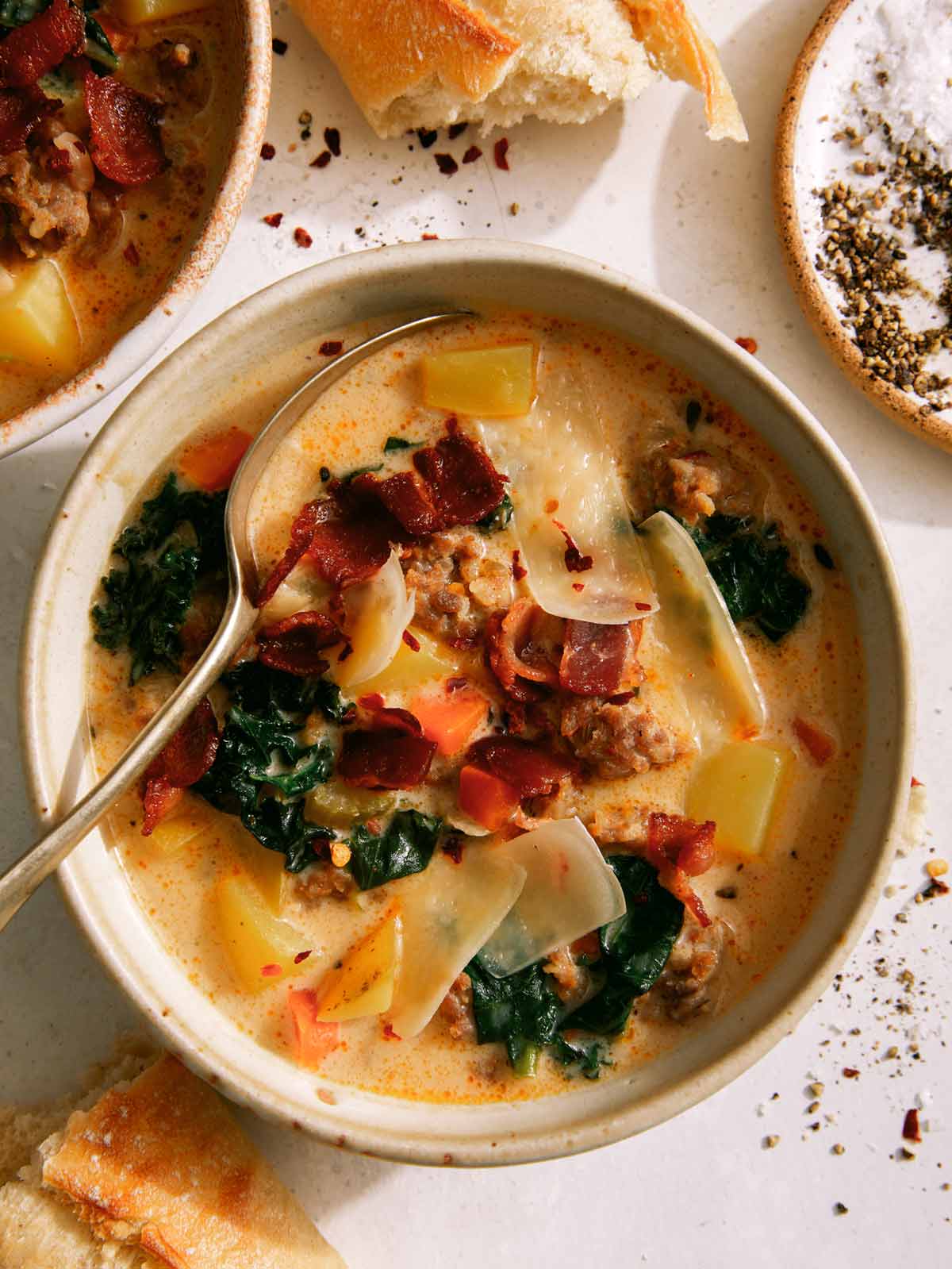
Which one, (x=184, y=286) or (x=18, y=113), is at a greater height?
→ (x=18, y=113)

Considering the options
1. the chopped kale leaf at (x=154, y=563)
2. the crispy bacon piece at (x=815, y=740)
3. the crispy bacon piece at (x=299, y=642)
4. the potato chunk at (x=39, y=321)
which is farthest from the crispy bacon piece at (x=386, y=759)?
the potato chunk at (x=39, y=321)

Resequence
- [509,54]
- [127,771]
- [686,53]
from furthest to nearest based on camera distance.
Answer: [686,53] < [509,54] < [127,771]

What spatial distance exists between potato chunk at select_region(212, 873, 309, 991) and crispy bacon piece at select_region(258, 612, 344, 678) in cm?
53

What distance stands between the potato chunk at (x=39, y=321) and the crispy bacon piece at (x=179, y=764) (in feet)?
3.03

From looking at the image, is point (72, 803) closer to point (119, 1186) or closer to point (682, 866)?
point (119, 1186)

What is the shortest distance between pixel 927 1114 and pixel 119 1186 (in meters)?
2.22

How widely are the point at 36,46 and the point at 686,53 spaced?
1.59 metres

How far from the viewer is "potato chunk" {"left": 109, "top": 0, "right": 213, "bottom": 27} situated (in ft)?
9.23

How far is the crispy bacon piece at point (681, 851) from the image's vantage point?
277cm

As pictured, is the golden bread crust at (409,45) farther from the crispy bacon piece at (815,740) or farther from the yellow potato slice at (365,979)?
the yellow potato slice at (365,979)

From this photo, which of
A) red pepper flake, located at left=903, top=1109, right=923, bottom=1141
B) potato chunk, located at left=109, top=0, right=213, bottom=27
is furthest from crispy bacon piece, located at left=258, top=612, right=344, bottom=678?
red pepper flake, located at left=903, top=1109, right=923, bottom=1141

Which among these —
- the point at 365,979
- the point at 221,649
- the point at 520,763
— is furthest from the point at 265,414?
the point at 365,979

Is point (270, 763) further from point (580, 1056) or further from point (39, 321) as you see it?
point (39, 321)

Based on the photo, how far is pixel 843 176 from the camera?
3340 mm
